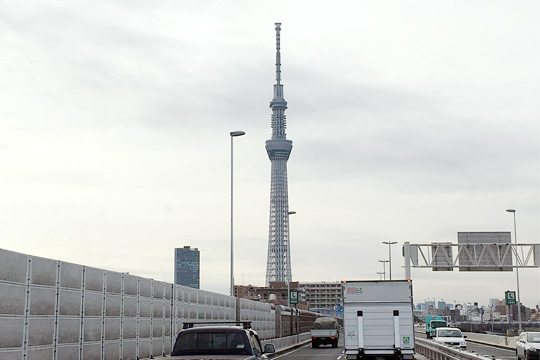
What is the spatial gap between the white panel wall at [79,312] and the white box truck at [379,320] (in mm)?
6113

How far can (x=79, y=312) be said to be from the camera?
16.4 metres

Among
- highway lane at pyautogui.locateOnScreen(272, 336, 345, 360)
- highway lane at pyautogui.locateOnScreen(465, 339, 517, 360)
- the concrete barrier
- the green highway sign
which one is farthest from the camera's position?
the green highway sign

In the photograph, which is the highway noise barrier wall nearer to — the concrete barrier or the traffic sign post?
the concrete barrier

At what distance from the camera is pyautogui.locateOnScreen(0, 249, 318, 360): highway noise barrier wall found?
13.4 m

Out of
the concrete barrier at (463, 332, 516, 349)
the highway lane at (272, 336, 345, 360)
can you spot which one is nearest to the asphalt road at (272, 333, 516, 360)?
the highway lane at (272, 336, 345, 360)

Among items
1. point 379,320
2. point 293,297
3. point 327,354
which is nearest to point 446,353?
point 379,320

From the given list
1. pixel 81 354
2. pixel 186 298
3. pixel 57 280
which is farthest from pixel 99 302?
pixel 186 298

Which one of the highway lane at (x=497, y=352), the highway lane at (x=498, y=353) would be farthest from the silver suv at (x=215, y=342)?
the highway lane at (x=498, y=353)

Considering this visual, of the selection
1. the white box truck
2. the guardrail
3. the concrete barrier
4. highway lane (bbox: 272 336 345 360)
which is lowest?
the concrete barrier

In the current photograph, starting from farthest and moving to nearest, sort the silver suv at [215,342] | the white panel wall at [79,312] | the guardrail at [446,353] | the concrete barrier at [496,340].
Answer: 1. the concrete barrier at [496,340]
2. the guardrail at [446,353]
3. the silver suv at [215,342]
4. the white panel wall at [79,312]

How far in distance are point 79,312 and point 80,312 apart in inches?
2.5

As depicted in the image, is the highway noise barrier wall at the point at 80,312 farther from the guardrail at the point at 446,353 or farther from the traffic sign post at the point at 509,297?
the traffic sign post at the point at 509,297

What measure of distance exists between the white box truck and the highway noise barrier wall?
6.11 meters

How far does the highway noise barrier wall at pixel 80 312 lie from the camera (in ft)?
43.9
